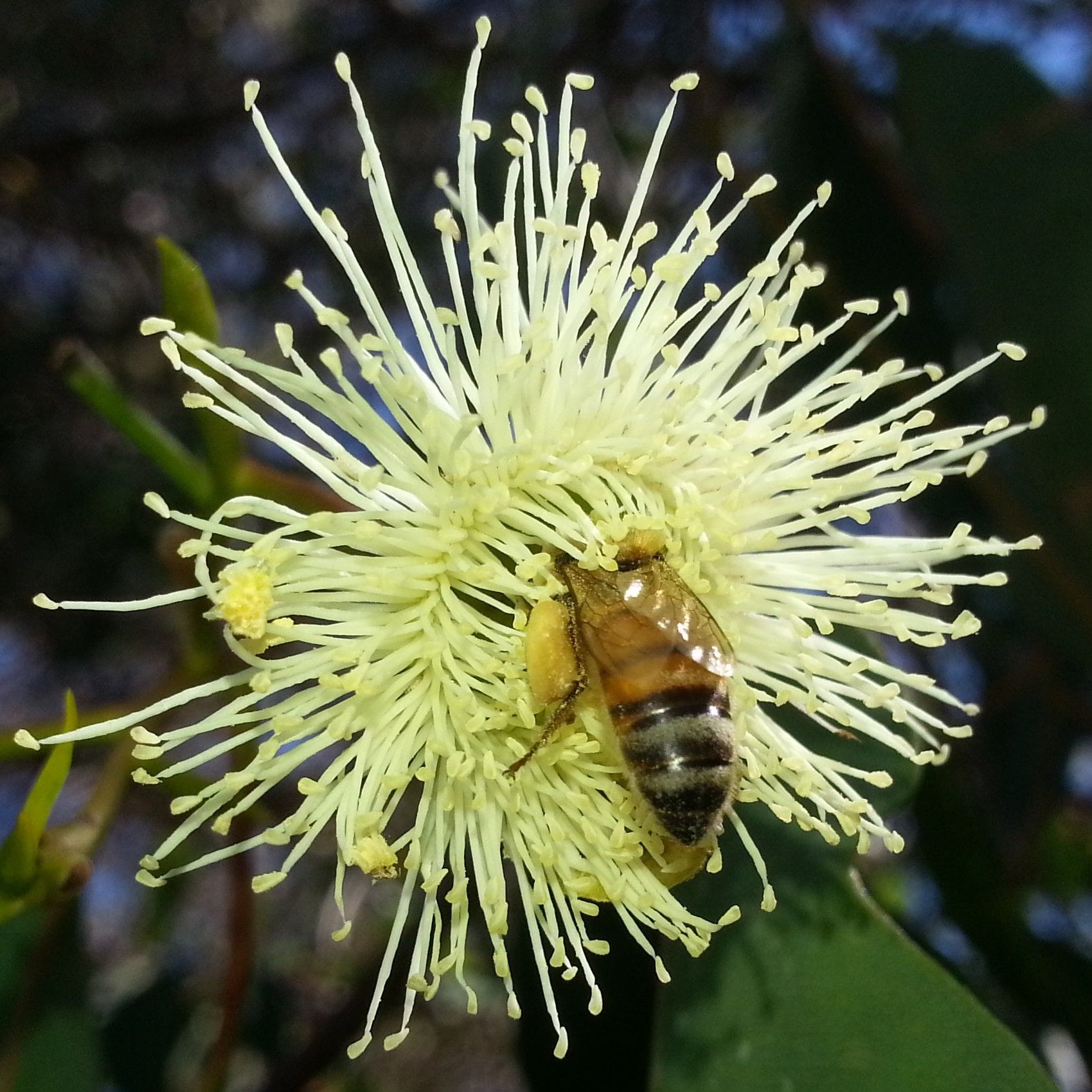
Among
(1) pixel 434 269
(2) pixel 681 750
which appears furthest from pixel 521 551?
(1) pixel 434 269

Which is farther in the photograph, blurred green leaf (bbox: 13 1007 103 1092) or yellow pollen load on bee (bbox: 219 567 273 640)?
blurred green leaf (bbox: 13 1007 103 1092)

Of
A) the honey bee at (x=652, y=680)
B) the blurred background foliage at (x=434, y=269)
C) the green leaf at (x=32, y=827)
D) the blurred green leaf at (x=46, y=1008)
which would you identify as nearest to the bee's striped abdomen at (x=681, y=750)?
the honey bee at (x=652, y=680)

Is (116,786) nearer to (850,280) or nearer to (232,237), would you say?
(850,280)

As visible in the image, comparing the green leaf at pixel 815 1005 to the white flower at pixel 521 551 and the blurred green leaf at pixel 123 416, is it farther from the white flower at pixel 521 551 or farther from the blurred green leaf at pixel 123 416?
the blurred green leaf at pixel 123 416

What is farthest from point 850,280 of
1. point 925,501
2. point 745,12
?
point 745,12

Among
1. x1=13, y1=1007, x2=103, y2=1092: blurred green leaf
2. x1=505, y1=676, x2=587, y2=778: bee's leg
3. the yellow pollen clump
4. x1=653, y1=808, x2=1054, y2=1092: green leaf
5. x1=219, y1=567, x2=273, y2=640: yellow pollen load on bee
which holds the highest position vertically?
x1=219, y1=567, x2=273, y2=640: yellow pollen load on bee

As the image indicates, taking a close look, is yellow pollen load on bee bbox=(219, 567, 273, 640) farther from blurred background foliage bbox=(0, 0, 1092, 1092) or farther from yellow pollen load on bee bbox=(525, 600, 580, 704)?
blurred background foliage bbox=(0, 0, 1092, 1092)

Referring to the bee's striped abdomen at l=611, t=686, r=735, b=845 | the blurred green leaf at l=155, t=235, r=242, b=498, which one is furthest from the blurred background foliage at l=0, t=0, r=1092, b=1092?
the bee's striped abdomen at l=611, t=686, r=735, b=845
